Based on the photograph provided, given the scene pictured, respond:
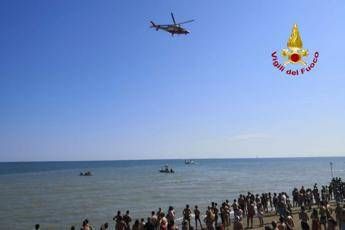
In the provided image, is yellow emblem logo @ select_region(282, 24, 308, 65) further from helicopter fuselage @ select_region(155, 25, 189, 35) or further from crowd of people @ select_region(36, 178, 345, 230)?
helicopter fuselage @ select_region(155, 25, 189, 35)

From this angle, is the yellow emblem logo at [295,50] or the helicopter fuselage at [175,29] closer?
the yellow emblem logo at [295,50]

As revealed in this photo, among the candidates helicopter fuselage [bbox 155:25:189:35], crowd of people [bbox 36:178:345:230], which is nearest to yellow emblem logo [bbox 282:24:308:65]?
crowd of people [bbox 36:178:345:230]

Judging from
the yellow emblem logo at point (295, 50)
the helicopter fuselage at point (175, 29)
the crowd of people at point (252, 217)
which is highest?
the helicopter fuselage at point (175, 29)

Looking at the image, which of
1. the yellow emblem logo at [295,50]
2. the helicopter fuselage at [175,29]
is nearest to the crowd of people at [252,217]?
the yellow emblem logo at [295,50]

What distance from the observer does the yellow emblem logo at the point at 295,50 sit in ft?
49.4

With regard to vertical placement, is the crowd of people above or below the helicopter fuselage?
below

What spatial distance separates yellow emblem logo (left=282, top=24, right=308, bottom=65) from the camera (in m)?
15.1

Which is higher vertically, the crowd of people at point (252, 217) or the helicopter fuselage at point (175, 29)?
the helicopter fuselage at point (175, 29)

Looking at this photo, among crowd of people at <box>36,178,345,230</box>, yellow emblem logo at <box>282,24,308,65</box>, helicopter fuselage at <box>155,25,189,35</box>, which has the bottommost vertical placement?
crowd of people at <box>36,178,345,230</box>

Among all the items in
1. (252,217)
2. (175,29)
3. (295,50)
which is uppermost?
(175,29)

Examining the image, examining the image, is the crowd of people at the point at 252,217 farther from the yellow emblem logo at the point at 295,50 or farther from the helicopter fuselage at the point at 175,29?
the helicopter fuselage at the point at 175,29

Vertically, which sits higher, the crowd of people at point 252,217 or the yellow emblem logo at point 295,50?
the yellow emblem logo at point 295,50

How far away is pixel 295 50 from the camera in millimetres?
15344

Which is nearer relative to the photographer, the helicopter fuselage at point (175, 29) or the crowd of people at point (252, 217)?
the crowd of people at point (252, 217)
